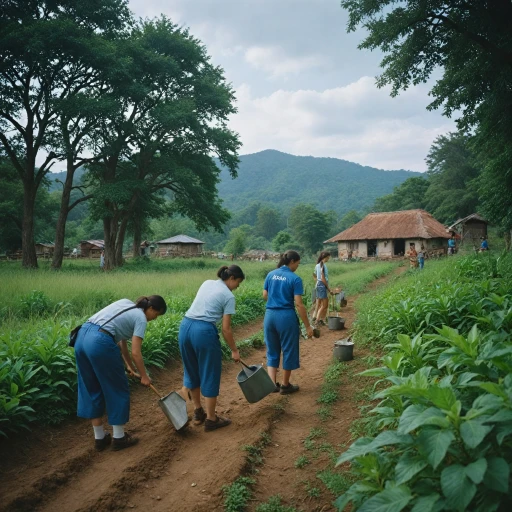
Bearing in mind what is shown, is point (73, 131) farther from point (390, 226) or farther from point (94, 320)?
point (390, 226)

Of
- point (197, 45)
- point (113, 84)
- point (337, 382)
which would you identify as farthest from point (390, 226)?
point (337, 382)

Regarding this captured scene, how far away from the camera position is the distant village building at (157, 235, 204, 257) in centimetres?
5047

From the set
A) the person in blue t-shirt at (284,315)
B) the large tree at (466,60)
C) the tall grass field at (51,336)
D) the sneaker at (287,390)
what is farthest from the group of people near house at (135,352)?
A: the large tree at (466,60)

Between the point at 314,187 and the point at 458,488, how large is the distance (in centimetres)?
17185

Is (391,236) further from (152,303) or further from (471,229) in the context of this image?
(152,303)

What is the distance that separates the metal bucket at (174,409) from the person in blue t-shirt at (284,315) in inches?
58.4

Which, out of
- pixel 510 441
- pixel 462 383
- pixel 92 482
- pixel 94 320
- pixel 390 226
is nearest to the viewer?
pixel 510 441

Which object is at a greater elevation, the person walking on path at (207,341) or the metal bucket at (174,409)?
the person walking on path at (207,341)

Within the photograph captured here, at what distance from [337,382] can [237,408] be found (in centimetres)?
159

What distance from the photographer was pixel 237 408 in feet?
16.3

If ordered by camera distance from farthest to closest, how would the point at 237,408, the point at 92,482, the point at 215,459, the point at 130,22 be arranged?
Result: 1. the point at 130,22
2. the point at 237,408
3. the point at 215,459
4. the point at 92,482

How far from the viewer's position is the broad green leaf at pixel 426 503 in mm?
1796

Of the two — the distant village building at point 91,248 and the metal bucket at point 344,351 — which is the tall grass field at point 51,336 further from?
the distant village building at point 91,248

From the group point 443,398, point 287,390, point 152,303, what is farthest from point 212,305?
point 443,398
